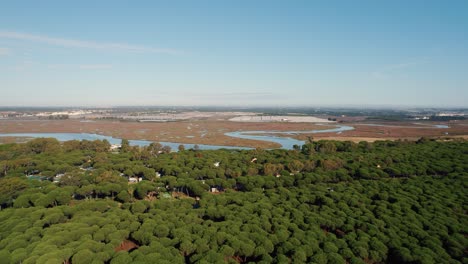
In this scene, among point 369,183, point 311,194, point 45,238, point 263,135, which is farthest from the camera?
point 263,135

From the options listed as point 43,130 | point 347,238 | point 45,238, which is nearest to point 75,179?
point 45,238

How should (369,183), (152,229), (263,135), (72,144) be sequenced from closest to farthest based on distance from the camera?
(152,229)
(369,183)
(72,144)
(263,135)

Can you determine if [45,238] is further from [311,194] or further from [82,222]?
[311,194]

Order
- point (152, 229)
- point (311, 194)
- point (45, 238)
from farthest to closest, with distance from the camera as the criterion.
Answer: point (311, 194), point (152, 229), point (45, 238)

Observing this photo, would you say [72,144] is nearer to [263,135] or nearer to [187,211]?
[187,211]

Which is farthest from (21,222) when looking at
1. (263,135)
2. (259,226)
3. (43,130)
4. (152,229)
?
(43,130)

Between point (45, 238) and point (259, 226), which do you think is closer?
point (45, 238)
